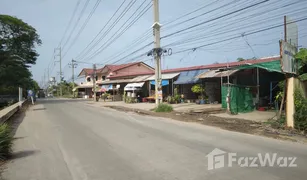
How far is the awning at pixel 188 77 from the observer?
25703 millimetres

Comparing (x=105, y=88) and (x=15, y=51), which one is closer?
(x=15, y=51)

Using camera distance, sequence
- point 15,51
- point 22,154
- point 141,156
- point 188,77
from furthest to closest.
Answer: point 15,51
point 188,77
point 22,154
point 141,156

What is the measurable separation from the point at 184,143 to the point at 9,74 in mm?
36650

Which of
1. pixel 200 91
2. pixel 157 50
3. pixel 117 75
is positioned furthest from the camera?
pixel 117 75

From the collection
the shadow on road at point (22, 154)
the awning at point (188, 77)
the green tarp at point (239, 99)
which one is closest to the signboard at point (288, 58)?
the green tarp at point (239, 99)

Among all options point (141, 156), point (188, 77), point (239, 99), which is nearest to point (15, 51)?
point (188, 77)

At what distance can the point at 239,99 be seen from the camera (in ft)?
57.1

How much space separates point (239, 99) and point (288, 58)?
6806 millimetres

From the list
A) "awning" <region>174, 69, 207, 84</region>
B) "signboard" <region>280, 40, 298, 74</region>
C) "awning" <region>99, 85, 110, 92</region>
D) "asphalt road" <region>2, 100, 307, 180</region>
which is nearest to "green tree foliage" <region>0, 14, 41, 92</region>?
"awning" <region>99, 85, 110, 92</region>

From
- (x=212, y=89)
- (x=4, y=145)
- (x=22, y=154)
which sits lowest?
(x=22, y=154)

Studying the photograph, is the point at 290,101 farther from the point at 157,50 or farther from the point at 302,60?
the point at 157,50

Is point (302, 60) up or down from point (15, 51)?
down

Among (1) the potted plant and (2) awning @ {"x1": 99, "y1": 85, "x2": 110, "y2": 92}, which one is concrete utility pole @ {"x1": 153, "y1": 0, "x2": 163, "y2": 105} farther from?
(2) awning @ {"x1": 99, "y1": 85, "x2": 110, "y2": 92}

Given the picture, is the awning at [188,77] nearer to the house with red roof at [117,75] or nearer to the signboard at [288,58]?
the house with red roof at [117,75]
